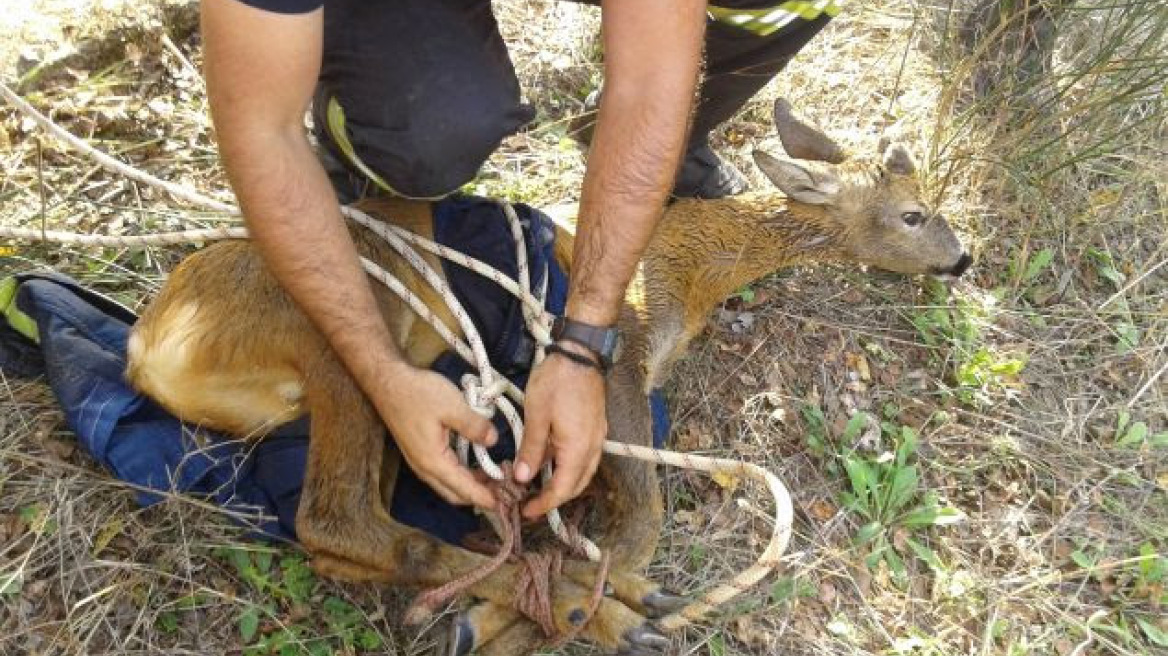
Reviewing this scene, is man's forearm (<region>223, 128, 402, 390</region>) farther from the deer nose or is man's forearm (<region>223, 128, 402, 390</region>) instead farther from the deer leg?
the deer nose

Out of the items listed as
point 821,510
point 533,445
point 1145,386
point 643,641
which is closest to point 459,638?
point 643,641

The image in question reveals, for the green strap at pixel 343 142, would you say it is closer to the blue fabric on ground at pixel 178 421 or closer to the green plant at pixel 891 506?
the blue fabric on ground at pixel 178 421

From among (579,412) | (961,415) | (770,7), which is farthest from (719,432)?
(770,7)

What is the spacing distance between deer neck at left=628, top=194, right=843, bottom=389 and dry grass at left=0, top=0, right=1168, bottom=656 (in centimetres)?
17

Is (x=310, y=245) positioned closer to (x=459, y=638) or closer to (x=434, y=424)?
(x=434, y=424)

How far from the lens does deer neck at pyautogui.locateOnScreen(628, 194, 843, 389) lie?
157 inches

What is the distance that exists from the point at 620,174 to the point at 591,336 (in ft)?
1.58

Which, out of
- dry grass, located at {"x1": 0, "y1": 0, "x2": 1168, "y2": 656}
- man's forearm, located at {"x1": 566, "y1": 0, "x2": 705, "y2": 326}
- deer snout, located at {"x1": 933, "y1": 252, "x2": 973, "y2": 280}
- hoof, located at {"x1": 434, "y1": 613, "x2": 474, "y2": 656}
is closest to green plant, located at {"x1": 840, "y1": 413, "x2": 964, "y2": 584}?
dry grass, located at {"x1": 0, "y1": 0, "x2": 1168, "y2": 656}

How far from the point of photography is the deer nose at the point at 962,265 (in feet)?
14.1

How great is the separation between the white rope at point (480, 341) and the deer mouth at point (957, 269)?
1.63 m

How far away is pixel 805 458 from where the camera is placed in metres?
3.88

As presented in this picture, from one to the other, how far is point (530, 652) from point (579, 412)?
0.86 metres

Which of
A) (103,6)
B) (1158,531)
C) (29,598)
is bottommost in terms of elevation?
(1158,531)

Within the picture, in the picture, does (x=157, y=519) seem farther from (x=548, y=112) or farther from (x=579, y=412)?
(x=548, y=112)
